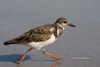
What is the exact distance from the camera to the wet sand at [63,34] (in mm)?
5758

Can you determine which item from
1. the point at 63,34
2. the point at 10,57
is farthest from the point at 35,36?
the point at 63,34

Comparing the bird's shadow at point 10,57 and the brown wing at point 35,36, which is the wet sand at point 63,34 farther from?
the brown wing at point 35,36

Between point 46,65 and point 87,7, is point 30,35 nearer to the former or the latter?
point 46,65

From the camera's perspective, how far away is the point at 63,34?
7.41 m

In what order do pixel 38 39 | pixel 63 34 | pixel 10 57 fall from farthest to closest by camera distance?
1. pixel 63 34
2. pixel 10 57
3. pixel 38 39

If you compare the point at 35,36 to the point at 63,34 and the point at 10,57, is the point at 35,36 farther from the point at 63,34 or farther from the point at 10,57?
the point at 63,34

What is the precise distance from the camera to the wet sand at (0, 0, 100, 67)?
18.9 feet

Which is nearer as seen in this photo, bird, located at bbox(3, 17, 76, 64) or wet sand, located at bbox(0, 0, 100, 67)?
bird, located at bbox(3, 17, 76, 64)

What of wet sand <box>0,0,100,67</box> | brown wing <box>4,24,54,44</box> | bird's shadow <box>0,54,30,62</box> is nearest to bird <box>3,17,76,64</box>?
brown wing <box>4,24,54,44</box>

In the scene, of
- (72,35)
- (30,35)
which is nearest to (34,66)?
(30,35)

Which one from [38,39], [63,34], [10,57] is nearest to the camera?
[38,39]

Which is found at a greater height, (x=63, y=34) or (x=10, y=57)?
(x=63, y=34)

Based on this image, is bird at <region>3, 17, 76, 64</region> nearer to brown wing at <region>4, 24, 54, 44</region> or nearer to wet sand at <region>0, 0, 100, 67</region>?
brown wing at <region>4, 24, 54, 44</region>

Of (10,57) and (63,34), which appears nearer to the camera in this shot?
(10,57)
